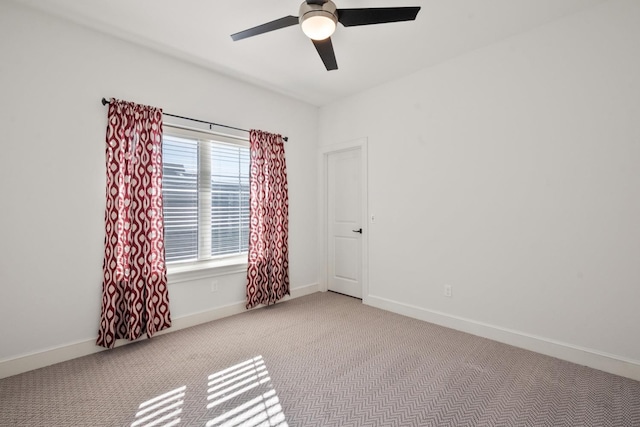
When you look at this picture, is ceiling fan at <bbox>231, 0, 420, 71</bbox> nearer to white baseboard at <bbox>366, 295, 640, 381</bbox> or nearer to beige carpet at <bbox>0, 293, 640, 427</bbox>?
beige carpet at <bbox>0, 293, 640, 427</bbox>

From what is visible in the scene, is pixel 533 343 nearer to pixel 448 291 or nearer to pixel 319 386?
pixel 448 291

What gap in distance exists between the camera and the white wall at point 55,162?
221cm

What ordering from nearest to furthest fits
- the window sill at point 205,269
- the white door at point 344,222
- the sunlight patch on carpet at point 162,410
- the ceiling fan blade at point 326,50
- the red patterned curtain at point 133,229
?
the sunlight patch on carpet at point 162,410 → the ceiling fan blade at point 326,50 → the red patterned curtain at point 133,229 → the window sill at point 205,269 → the white door at point 344,222

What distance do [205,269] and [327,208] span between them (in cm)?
192

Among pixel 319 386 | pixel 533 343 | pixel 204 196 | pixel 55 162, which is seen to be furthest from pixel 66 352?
pixel 533 343

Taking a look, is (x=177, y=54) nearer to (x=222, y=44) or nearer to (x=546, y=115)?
(x=222, y=44)

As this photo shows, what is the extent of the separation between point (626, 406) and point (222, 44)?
403 cm

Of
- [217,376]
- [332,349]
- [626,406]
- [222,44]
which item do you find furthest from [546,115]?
[217,376]

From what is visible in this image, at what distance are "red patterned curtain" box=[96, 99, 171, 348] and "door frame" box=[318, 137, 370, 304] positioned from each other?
2173mm

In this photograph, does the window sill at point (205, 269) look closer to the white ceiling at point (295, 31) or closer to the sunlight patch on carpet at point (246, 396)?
the sunlight patch on carpet at point (246, 396)

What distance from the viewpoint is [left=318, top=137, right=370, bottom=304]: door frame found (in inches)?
152

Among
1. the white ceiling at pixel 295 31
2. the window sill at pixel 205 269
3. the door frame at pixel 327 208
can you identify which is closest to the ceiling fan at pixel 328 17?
the white ceiling at pixel 295 31

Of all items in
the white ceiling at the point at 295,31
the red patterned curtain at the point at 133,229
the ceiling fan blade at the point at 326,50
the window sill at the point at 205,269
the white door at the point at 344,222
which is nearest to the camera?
the ceiling fan blade at the point at 326,50

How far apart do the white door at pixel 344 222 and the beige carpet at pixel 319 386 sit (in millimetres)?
1322
